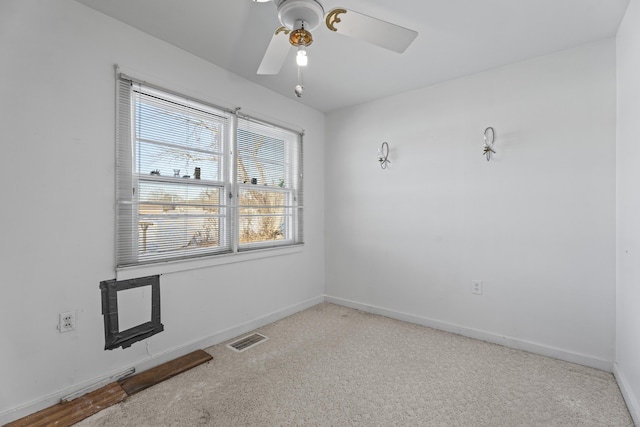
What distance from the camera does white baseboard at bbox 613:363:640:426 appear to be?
1631 millimetres

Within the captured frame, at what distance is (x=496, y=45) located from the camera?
89.2 inches

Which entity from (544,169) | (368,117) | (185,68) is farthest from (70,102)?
(544,169)

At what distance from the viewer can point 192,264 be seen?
2.42m

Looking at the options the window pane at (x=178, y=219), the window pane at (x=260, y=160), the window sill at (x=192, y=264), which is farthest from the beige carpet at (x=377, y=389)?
the window pane at (x=260, y=160)

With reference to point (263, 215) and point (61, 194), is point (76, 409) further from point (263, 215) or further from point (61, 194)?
point (263, 215)

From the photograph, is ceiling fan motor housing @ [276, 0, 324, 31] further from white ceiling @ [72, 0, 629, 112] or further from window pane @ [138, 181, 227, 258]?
window pane @ [138, 181, 227, 258]

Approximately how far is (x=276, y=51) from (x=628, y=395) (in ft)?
Answer: 9.57

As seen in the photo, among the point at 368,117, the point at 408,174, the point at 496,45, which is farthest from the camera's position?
the point at 368,117

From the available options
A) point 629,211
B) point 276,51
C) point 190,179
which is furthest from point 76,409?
point 629,211

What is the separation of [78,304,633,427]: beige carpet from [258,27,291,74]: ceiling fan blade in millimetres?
2077

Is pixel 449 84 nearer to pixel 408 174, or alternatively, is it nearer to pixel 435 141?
pixel 435 141

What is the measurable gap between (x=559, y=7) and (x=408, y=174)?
1.65 metres

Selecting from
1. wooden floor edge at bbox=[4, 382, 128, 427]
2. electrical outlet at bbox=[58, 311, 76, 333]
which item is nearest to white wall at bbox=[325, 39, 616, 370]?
wooden floor edge at bbox=[4, 382, 128, 427]

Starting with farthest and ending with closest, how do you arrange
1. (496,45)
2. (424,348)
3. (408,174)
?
(408,174), (424,348), (496,45)
